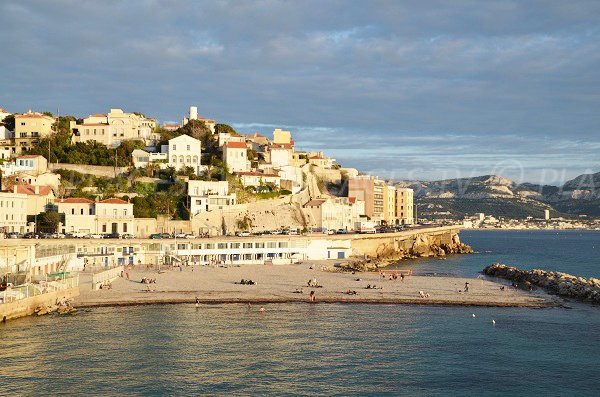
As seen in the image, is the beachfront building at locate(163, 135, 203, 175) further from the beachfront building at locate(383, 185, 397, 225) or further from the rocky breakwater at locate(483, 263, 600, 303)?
the beachfront building at locate(383, 185, 397, 225)

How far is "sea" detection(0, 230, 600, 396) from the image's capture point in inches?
1174

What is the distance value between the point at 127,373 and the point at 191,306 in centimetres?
1813

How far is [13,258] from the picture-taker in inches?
2173

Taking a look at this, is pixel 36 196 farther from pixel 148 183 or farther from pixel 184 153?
pixel 184 153

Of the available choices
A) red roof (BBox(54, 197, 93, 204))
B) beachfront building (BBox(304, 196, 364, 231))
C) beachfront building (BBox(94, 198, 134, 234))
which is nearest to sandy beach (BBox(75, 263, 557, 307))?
beachfront building (BBox(94, 198, 134, 234))

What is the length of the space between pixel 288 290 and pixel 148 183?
43240 mm

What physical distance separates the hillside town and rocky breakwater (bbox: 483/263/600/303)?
32.7m

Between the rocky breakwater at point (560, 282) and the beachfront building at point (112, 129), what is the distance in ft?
204

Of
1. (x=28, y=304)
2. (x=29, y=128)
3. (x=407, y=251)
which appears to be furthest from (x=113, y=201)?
(x=407, y=251)

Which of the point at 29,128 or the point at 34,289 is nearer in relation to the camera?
the point at 34,289

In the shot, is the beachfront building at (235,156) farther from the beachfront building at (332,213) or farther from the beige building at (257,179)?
the beachfront building at (332,213)

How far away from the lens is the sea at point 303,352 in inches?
1174

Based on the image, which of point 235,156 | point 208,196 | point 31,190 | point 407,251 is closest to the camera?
point 31,190

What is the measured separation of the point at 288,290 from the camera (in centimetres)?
5662
